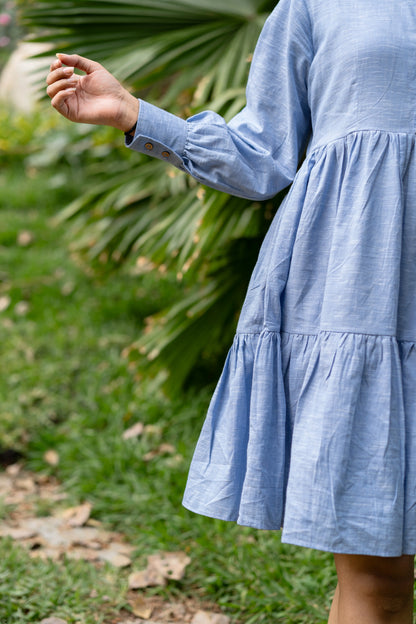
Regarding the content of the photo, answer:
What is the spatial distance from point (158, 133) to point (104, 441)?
164 centimetres

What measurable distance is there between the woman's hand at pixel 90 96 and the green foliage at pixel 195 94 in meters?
0.85

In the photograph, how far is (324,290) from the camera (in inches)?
48.3

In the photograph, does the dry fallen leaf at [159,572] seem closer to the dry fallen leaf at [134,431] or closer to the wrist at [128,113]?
the dry fallen leaf at [134,431]

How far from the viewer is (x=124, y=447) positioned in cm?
261

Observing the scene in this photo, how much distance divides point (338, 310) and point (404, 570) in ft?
1.46

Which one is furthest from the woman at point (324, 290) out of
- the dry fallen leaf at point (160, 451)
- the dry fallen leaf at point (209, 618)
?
the dry fallen leaf at point (160, 451)

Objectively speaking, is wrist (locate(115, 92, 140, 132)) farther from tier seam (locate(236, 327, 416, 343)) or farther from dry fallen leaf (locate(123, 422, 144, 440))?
dry fallen leaf (locate(123, 422, 144, 440))

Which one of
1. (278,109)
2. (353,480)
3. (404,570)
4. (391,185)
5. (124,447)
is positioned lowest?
(124,447)

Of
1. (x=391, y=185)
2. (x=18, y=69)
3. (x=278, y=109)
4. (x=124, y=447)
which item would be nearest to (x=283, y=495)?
(x=391, y=185)

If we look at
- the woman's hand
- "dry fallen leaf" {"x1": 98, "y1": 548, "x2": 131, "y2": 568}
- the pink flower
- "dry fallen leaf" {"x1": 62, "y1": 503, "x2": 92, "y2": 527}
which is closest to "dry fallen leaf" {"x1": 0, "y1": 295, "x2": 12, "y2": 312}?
"dry fallen leaf" {"x1": 62, "y1": 503, "x2": 92, "y2": 527}

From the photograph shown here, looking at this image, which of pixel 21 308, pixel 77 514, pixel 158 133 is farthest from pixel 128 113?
pixel 21 308

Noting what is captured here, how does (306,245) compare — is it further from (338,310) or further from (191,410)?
(191,410)

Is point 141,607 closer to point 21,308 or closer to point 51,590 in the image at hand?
point 51,590

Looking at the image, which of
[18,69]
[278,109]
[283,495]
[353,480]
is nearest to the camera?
[353,480]
